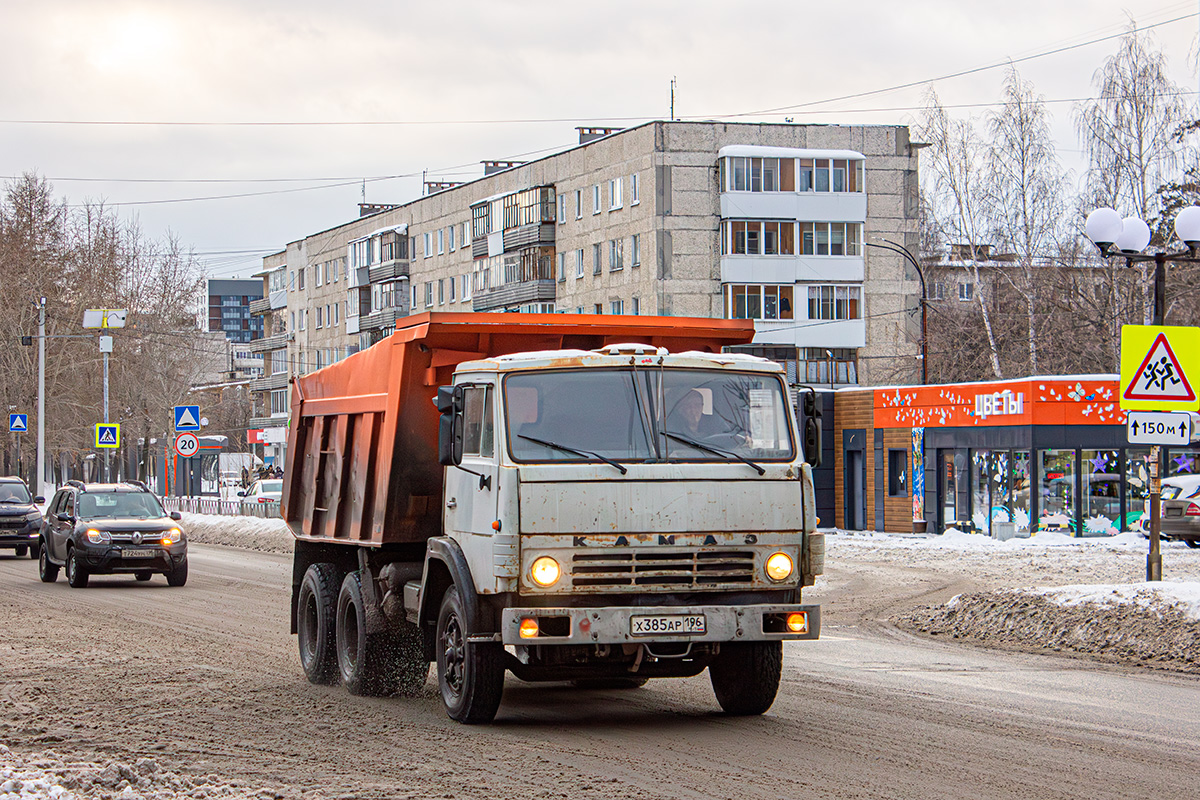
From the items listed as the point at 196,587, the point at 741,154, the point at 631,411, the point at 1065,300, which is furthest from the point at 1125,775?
the point at 741,154

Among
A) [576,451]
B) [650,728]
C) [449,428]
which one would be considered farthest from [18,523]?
[576,451]

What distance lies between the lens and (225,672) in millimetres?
13156

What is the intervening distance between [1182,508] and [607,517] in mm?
24870

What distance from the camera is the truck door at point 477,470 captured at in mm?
9422

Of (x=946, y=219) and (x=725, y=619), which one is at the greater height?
(x=946, y=219)

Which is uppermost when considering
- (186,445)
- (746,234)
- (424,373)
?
(746,234)

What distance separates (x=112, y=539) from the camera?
23875 mm

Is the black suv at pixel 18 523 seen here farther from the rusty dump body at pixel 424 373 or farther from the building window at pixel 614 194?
the building window at pixel 614 194

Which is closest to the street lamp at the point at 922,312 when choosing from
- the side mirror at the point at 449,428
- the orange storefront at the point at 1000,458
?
the orange storefront at the point at 1000,458

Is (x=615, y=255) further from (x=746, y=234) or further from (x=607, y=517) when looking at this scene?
(x=607, y=517)

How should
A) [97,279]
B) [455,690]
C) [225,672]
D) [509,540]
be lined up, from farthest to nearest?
[97,279], [225,672], [455,690], [509,540]

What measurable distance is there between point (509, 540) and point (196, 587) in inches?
632

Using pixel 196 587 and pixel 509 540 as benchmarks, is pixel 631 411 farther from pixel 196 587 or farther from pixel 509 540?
pixel 196 587

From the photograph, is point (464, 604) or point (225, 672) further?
point (225, 672)
